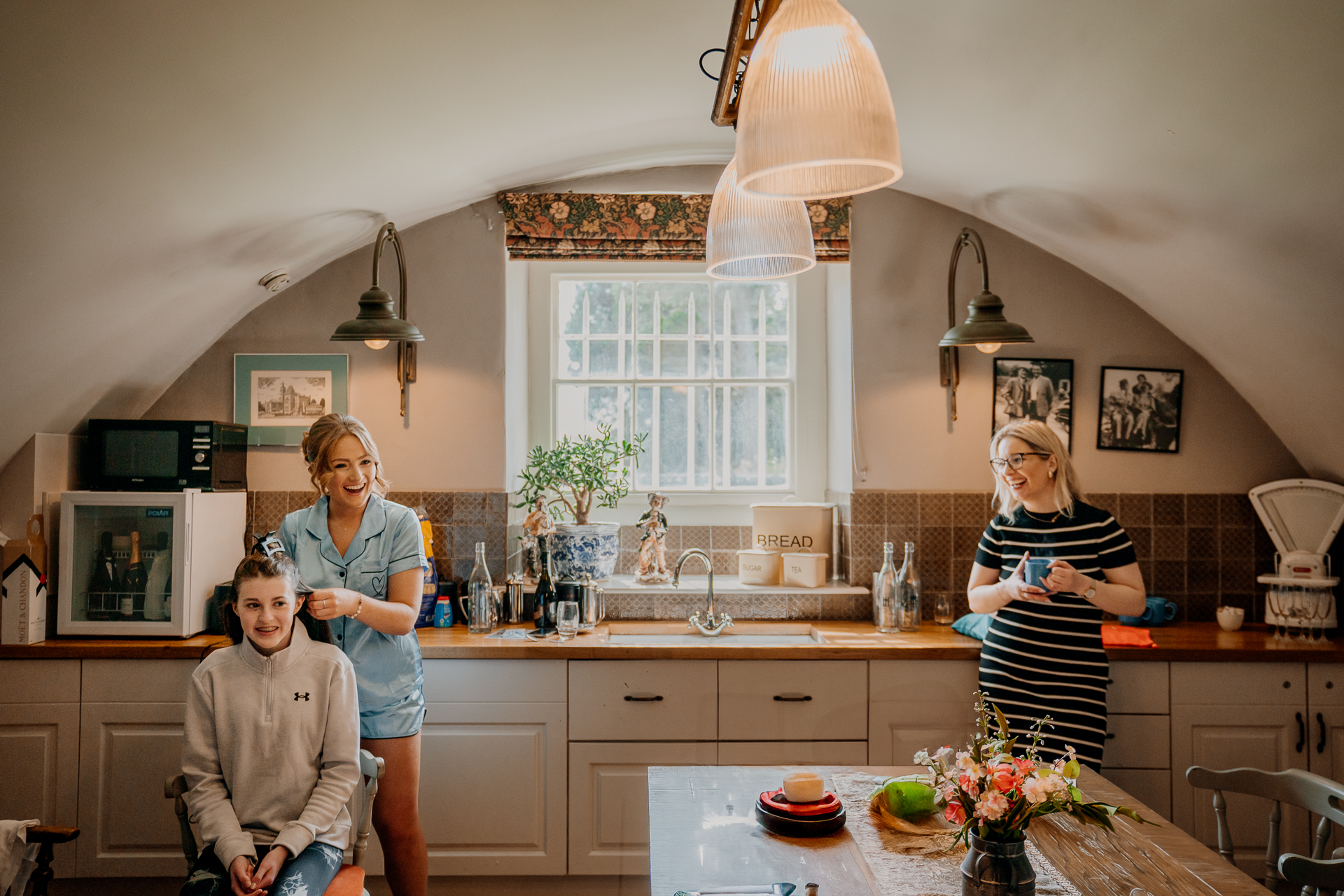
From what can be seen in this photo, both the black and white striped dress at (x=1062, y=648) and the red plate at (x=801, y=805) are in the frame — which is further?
the black and white striped dress at (x=1062, y=648)

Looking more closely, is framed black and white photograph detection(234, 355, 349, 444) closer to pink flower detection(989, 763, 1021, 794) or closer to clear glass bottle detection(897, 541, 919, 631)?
clear glass bottle detection(897, 541, 919, 631)

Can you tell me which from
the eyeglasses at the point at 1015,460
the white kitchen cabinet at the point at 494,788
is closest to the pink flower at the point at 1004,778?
the eyeglasses at the point at 1015,460

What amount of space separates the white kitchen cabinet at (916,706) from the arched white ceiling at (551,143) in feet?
5.24

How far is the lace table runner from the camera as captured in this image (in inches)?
57.4

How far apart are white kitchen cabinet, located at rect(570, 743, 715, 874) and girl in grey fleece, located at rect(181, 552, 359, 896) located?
0.98 meters

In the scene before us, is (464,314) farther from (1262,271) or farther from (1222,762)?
(1222,762)

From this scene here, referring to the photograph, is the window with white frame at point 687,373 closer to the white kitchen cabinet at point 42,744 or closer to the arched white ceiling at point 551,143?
the arched white ceiling at point 551,143

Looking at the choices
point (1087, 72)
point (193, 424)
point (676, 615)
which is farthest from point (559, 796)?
point (1087, 72)

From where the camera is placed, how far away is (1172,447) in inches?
137

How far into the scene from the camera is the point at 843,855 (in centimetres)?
160

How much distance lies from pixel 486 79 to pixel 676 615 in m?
2.04

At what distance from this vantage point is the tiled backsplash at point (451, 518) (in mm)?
3469

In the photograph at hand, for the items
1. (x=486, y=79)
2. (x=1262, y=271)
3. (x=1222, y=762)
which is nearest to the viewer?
(x=486, y=79)

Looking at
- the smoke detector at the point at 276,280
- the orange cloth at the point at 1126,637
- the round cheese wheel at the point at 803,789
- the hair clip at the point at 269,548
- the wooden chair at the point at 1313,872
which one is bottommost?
the wooden chair at the point at 1313,872
